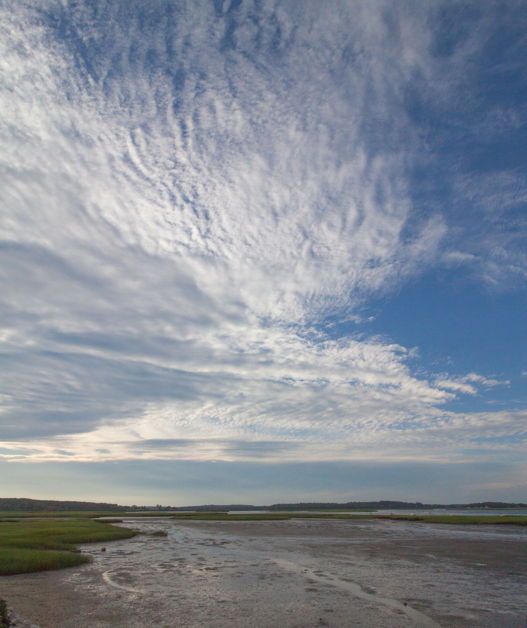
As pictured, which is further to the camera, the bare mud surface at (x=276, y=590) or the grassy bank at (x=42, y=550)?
the grassy bank at (x=42, y=550)

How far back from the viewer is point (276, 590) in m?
25.6

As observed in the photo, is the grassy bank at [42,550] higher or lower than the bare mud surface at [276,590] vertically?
higher

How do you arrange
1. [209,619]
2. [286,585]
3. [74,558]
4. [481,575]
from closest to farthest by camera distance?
[209,619]
[286,585]
[481,575]
[74,558]

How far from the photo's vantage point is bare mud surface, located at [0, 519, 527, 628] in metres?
19.6

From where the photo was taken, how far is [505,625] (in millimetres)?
18797

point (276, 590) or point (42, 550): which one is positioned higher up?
point (42, 550)

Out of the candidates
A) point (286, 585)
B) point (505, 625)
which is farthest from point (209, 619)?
point (505, 625)

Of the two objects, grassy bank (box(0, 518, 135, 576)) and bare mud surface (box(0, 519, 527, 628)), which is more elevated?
grassy bank (box(0, 518, 135, 576))

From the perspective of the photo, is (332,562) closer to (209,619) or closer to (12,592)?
(209,619)

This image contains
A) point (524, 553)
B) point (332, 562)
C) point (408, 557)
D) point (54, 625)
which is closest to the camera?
point (54, 625)

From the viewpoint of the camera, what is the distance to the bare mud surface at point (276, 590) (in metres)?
19.6

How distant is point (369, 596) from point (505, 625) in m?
7.11

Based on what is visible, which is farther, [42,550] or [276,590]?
[42,550]

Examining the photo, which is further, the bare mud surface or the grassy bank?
the grassy bank
